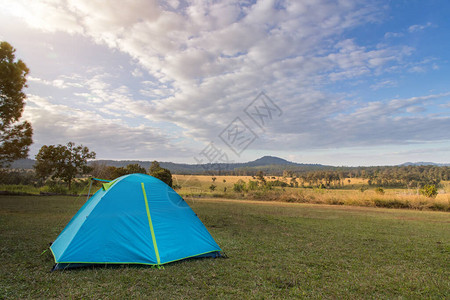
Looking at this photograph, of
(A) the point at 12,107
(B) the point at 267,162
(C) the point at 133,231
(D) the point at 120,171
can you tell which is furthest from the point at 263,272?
(B) the point at 267,162

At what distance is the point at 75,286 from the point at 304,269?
3.82 meters

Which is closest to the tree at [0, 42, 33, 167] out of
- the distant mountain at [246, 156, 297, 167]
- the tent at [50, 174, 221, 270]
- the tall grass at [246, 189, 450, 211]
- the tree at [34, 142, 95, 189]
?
the tree at [34, 142, 95, 189]

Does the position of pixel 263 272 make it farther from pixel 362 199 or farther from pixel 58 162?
pixel 58 162

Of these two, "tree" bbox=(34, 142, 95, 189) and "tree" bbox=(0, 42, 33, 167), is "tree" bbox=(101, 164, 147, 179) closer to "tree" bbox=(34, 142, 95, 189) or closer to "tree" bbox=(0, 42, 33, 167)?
"tree" bbox=(34, 142, 95, 189)

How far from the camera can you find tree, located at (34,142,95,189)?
24266 mm

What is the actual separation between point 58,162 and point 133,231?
79.1 ft

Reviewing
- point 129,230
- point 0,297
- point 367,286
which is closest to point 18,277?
point 0,297

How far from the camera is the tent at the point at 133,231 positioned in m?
4.75

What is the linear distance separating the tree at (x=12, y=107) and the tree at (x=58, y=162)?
854 cm

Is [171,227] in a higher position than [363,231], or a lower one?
higher

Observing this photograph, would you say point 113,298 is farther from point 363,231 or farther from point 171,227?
point 363,231

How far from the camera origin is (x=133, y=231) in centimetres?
503

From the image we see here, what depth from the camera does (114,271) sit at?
14.6ft

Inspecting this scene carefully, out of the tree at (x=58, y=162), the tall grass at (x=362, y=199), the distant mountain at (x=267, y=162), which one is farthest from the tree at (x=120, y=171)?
the distant mountain at (x=267, y=162)
